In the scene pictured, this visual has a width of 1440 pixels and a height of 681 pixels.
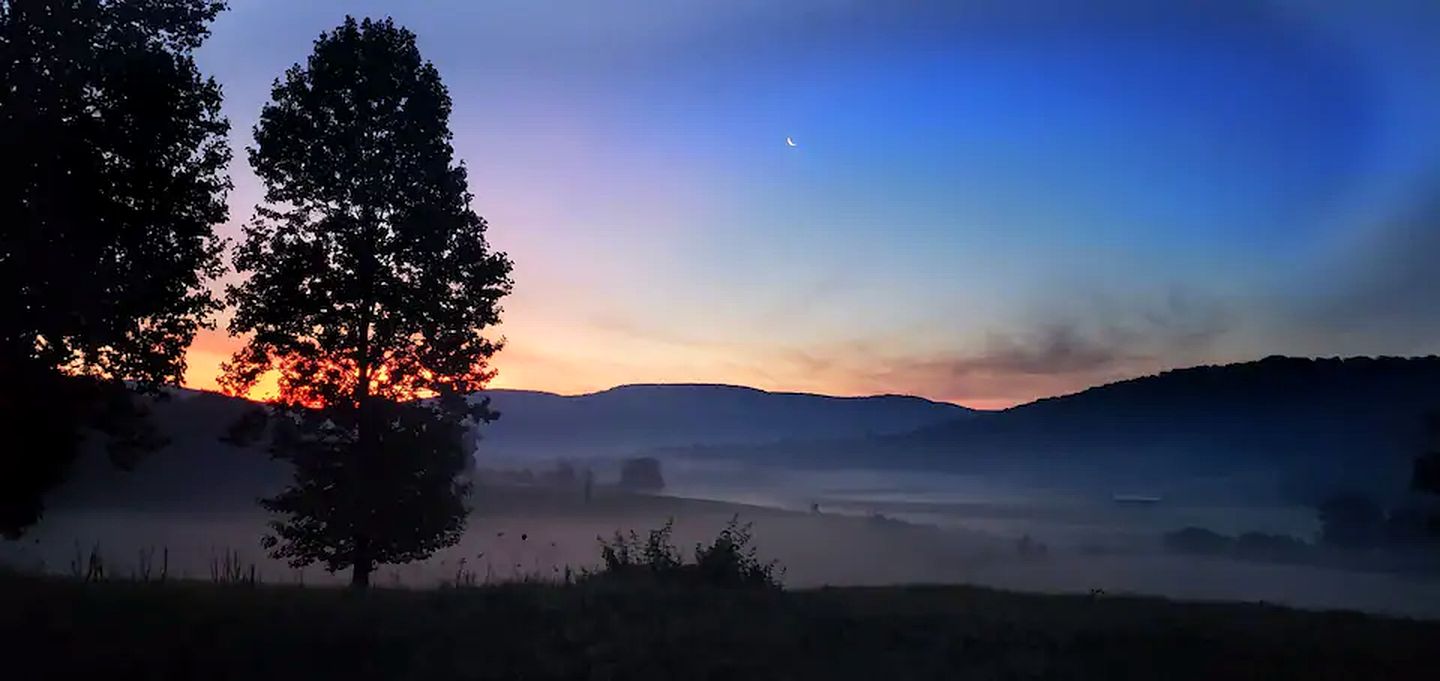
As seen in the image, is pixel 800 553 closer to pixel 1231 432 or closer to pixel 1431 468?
pixel 1431 468

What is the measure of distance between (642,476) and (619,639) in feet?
412

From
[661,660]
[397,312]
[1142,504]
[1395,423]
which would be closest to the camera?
[661,660]

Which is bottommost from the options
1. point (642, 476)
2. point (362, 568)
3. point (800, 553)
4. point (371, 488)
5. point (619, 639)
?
point (800, 553)

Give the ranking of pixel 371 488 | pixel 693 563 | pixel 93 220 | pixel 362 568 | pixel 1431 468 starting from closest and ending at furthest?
1. pixel 93 220
2. pixel 693 563
3. pixel 371 488
4. pixel 362 568
5. pixel 1431 468

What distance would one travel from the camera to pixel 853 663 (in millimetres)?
12609

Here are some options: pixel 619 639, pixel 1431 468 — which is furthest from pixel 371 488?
pixel 1431 468

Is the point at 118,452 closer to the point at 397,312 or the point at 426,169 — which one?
the point at 397,312

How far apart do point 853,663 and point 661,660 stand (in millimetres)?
2280

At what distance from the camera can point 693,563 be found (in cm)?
2019

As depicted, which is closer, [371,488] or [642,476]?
[371,488]

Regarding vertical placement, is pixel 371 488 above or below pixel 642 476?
below

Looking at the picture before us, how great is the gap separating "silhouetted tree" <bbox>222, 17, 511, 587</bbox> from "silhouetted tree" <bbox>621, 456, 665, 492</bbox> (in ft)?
375

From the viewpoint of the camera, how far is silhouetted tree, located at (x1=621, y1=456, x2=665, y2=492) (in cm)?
13650

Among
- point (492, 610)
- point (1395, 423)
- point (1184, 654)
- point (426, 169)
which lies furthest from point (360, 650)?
point (1395, 423)
